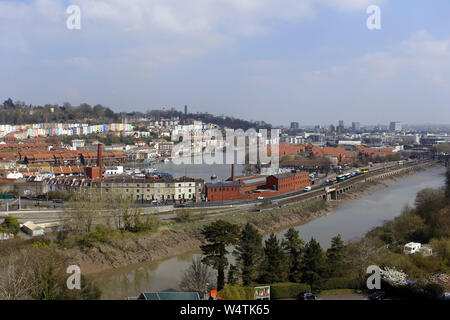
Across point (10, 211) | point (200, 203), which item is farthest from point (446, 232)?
Answer: point (10, 211)

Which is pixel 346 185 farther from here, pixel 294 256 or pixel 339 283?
pixel 339 283

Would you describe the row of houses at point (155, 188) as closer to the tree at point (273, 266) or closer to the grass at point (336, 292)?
the tree at point (273, 266)

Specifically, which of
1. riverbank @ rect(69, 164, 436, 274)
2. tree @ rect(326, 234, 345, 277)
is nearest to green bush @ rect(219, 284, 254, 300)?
tree @ rect(326, 234, 345, 277)

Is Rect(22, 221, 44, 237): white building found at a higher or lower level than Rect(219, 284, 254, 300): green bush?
lower

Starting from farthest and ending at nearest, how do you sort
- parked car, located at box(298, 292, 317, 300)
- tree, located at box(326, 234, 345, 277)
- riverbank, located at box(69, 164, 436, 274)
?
riverbank, located at box(69, 164, 436, 274) < tree, located at box(326, 234, 345, 277) < parked car, located at box(298, 292, 317, 300)

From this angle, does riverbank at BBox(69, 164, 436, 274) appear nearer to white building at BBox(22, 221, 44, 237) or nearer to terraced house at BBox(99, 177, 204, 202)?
white building at BBox(22, 221, 44, 237)
